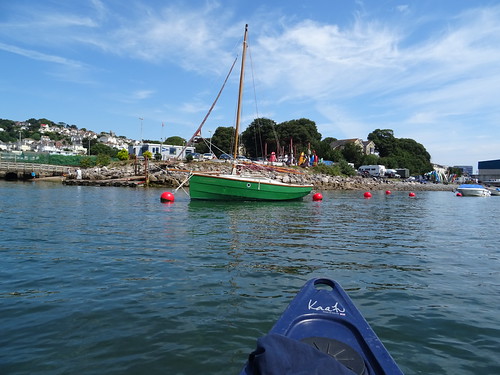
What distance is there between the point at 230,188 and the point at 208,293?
1984cm

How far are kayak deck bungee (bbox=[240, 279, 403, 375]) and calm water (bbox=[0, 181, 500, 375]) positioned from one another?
3.43ft

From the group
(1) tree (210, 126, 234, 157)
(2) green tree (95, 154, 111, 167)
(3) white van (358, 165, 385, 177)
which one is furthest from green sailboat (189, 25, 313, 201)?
(1) tree (210, 126, 234, 157)

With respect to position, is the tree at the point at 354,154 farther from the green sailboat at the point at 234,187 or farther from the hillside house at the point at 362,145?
the green sailboat at the point at 234,187

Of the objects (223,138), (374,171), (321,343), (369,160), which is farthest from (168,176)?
(369,160)

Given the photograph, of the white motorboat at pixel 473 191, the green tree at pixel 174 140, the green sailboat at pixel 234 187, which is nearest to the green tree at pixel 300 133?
the white motorboat at pixel 473 191

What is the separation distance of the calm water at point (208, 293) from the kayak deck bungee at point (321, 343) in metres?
1.05

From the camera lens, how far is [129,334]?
501cm

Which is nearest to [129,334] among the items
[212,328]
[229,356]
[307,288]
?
[212,328]

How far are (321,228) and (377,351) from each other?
12.6 metres

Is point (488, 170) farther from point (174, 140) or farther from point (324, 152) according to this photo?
point (174, 140)

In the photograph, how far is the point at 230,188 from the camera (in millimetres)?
26500

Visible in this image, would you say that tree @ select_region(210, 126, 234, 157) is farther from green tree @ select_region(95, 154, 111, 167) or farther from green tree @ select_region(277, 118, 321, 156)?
green tree @ select_region(95, 154, 111, 167)

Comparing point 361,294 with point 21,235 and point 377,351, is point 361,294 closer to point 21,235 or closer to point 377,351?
point 377,351

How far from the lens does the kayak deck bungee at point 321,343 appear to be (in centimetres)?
272
